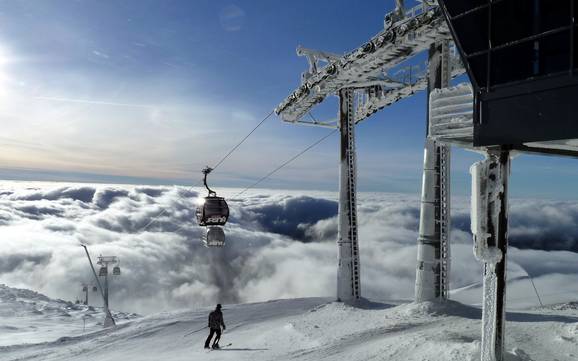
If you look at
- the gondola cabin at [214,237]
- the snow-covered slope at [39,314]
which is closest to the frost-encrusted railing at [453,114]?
the gondola cabin at [214,237]

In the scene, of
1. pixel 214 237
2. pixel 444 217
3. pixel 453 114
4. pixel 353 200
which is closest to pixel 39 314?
pixel 214 237

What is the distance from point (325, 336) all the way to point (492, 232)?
32.9 ft

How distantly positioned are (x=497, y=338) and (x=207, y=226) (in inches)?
697

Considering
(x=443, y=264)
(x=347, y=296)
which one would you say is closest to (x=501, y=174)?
(x=443, y=264)

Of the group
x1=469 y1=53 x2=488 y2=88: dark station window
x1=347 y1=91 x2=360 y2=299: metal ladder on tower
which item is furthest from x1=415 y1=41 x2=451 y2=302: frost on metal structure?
x1=469 y1=53 x2=488 y2=88: dark station window

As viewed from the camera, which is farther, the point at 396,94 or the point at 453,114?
the point at 396,94

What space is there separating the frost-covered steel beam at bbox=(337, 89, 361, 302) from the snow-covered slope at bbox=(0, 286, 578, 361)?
3.87 ft

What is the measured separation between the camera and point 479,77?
8.46 metres

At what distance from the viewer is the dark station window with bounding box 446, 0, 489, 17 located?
26.6 ft

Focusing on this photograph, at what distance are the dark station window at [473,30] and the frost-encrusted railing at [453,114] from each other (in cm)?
79

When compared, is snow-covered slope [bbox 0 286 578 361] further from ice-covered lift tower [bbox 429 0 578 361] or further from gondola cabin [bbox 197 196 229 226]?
gondola cabin [bbox 197 196 229 226]

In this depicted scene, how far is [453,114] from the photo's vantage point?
357 inches

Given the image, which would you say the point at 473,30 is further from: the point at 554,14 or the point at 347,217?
the point at 347,217

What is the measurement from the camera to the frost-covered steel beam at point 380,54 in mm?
16609
